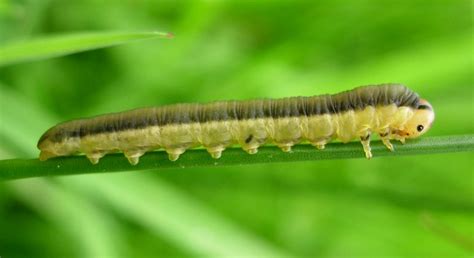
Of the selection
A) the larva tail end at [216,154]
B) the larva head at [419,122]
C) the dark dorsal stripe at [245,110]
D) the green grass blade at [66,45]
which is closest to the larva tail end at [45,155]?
the dark dorsal stripe at [245,110]

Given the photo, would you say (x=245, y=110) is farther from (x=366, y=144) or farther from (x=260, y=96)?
(x=260, y=96)

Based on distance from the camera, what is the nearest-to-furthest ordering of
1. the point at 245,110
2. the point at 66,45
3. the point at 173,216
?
the point at 66,45 → the point at 245,110 → the point at 173,216

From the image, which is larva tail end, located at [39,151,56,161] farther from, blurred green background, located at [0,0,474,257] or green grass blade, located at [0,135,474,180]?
blurred green background, located at [0,0,474,257]

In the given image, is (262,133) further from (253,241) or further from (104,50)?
(104,50)

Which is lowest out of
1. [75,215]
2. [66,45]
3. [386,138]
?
[386,138]

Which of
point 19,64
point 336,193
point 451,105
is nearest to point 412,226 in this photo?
point 336,193

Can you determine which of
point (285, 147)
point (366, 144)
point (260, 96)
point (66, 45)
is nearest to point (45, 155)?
point (66, 45)

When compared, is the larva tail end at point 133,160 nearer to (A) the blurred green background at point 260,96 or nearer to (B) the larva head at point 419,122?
(B) the larva head at point 419,122
